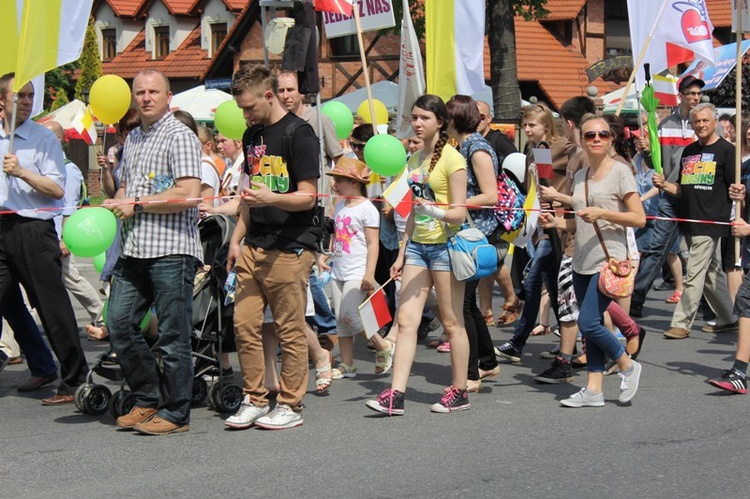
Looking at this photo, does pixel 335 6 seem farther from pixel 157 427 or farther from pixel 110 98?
pixel 157 427

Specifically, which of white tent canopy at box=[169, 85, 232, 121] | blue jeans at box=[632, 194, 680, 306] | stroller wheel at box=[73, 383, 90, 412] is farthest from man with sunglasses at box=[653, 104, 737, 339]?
white tent canopy at box=[169, 85, 232, 121]

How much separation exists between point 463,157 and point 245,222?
1395 mm

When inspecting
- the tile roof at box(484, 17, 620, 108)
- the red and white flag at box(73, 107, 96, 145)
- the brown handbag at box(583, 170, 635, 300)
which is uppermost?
the tile roof at box(484, 17, 620, 108)

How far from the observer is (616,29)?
39.6m

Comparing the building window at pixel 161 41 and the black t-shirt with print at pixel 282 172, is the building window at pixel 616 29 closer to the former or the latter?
the building window at pixel 161 41

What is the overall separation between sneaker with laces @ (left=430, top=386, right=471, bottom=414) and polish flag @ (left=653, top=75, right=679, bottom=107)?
263 inches

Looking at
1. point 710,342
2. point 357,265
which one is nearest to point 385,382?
point 357,265

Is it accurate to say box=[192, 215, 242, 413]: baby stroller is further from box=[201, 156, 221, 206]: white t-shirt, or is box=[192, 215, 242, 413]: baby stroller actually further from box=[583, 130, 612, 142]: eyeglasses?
box=[583, 130, 612, 142]: eyeglasses

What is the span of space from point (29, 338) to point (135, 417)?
1.69m

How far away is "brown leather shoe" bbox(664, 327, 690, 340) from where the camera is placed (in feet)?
33.3

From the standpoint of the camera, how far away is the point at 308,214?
260 inches

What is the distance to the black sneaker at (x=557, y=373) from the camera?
8.10 meters

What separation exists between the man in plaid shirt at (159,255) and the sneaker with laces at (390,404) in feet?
3.63

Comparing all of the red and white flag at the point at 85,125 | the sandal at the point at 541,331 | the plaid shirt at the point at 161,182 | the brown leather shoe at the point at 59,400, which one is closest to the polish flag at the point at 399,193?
the plaid shirt at the point at 161,182
